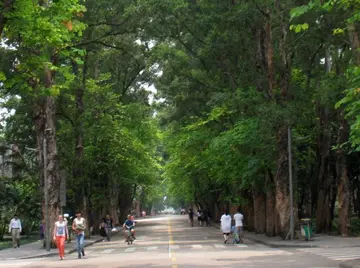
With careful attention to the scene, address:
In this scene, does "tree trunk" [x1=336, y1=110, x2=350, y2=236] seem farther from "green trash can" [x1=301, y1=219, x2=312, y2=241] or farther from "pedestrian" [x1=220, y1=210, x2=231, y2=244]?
"pedestrian" [x1=220, y1=210, x2=231, y2=244]

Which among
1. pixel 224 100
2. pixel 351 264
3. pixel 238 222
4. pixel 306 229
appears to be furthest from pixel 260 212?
pixel 351 264

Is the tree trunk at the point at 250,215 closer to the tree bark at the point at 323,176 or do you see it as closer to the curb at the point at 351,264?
the tree bark at the point at 323,176

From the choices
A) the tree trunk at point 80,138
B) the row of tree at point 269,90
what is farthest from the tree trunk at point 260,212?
the tree trunk at point 80,138

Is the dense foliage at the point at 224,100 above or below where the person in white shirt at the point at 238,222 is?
above

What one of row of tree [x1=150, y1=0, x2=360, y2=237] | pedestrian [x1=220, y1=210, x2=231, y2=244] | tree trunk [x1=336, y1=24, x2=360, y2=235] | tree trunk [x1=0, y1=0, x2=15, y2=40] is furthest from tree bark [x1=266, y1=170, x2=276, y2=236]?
tree trunk [x1=0, y1=0, x2=15, y2=40]

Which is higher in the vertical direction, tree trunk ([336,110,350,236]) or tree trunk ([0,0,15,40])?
tree trunk ([0,0,15,40])

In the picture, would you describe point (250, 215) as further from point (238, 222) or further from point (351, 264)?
point (351, 264)

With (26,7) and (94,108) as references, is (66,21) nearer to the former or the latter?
(26,7)

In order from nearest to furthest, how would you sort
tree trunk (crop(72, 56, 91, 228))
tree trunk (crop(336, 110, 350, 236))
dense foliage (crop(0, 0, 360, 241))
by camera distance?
dense foliage (crop(0, 0, 360, 241)) < tree trunk (crop(336, 110, 350, 236)) < tree trunk (crop(72, 56, 91, 228))

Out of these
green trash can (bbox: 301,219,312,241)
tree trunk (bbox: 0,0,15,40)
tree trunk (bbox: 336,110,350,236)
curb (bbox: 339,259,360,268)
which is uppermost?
tree trunk (bbox: 0,0,15,40)

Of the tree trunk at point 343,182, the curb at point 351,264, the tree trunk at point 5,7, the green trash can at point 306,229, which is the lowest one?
the curb at point 351,264

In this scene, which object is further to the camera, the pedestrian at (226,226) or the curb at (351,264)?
the pedestrian at (226,226)

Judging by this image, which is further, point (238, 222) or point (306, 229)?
point (238, 222)

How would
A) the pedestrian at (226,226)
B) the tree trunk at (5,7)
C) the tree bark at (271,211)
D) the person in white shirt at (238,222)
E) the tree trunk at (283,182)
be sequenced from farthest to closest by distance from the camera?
1. the tree bark at (271,211)
2. the pedestrian at (226,226)
3. the person in white shirt at (238,222)
4. the tree trunk at (283,182)
5. the tree trunk at (5,7)
